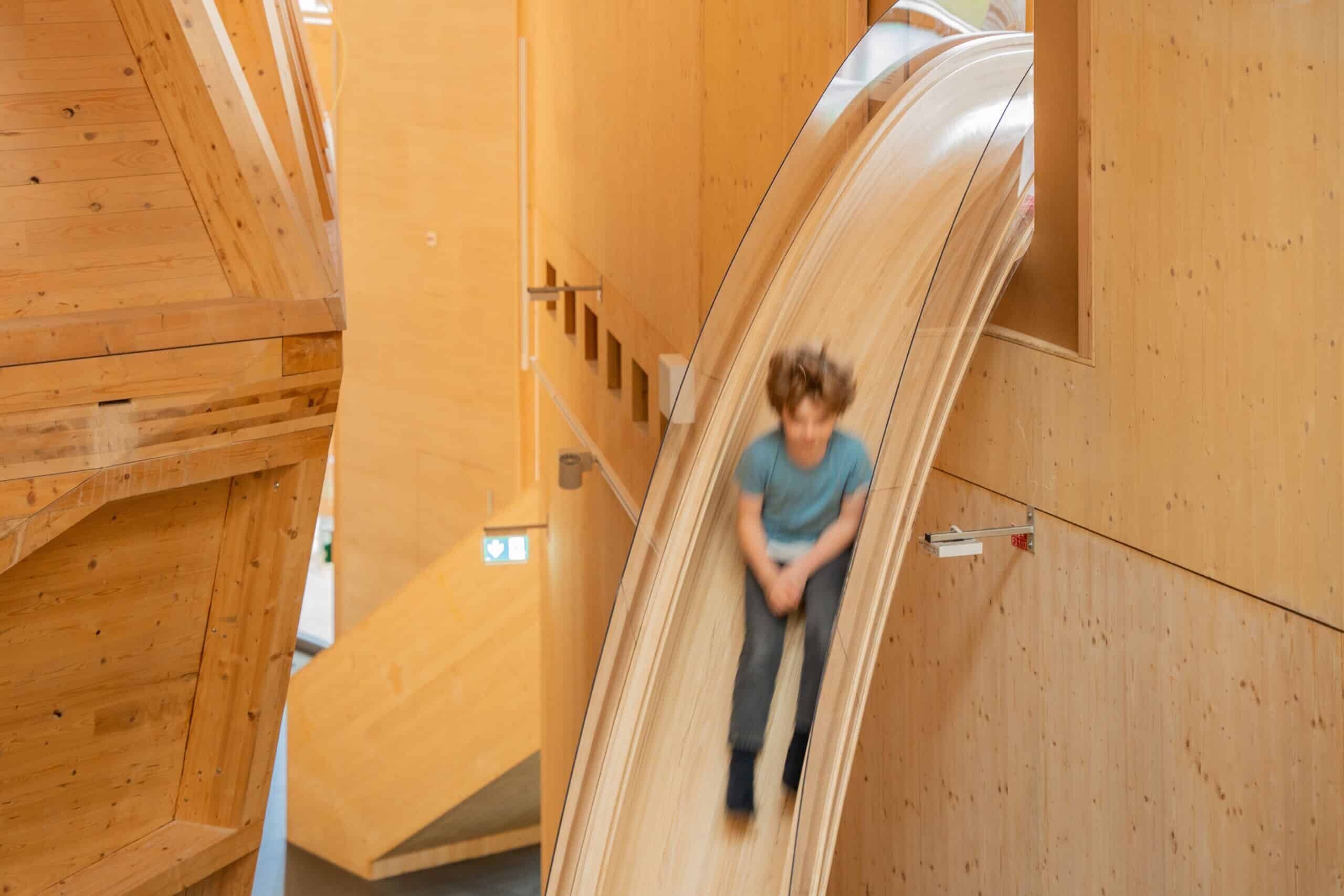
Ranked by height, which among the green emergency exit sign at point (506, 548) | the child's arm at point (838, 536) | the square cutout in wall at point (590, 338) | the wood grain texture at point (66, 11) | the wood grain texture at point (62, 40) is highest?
the wood grain texture at point (66, 11)

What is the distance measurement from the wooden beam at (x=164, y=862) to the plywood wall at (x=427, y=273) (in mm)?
4638

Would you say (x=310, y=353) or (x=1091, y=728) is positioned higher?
(x=310, y=353)

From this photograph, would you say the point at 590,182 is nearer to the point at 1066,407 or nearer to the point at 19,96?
the point at 19,96

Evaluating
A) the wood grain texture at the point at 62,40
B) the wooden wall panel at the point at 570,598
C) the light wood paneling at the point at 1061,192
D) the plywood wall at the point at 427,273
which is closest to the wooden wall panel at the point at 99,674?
the wood grain texture at the point at 62,40

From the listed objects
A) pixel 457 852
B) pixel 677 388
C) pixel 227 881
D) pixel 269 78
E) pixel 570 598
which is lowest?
pixel 457 852

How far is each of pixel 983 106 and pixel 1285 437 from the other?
144 centimetres

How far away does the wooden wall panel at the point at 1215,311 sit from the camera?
2.09m

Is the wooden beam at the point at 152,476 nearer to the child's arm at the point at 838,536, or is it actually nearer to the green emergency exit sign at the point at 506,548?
the child's arm at the point at 838,536

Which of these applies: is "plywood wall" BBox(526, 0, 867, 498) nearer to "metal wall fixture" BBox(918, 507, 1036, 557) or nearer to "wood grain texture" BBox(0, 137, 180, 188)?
"metal wall fixture" BBox(918, 507, 1036, 557)

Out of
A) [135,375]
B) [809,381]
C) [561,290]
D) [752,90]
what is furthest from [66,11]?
[561,290]

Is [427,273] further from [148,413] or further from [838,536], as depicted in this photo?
[838,536]

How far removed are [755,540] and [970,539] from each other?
21.8 inches

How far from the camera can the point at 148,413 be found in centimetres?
349

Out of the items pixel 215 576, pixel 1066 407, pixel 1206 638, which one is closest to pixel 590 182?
pixel 215 576
